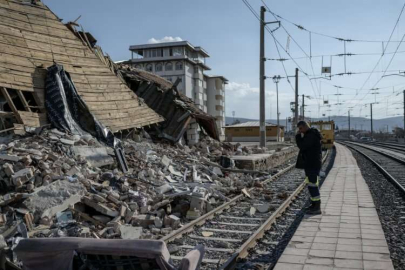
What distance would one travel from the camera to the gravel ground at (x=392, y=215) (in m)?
5.95

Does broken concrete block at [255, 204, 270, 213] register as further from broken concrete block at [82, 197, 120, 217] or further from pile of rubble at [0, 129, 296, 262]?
broken concrete block at [82, 197, 120, 217]

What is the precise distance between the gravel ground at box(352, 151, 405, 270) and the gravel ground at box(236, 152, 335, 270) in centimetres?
164

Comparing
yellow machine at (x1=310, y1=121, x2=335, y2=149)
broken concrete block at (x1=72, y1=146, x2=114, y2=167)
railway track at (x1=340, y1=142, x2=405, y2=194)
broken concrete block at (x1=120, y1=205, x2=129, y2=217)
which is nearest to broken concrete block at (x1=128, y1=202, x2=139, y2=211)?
broken concrete block at (x1=120, y1=205, x2=129, y2=217)

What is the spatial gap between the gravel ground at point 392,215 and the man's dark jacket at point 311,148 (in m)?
1.79

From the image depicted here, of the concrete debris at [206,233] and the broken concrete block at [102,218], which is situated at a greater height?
the broken concrete block at [102,218]

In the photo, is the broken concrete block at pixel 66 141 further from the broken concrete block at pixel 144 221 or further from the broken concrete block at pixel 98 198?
the broken concrete block at pixel 144 221

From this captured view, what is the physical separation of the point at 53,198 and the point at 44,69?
7.25 meters

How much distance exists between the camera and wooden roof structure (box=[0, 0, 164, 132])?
12.6 metres

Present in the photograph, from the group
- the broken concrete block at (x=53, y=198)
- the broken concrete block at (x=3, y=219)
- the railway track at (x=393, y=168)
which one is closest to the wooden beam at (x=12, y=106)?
the broken concrete block at (x=53, y=198)

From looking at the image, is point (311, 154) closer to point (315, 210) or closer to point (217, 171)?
point (315, 210)

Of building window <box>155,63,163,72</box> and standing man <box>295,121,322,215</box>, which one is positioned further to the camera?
building window <box>155,63,163,72</box>

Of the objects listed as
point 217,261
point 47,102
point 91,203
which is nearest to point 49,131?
point 47,102

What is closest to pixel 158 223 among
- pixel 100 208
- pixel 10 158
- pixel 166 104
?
pixel 100 208

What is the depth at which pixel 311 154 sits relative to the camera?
8.17 meters
